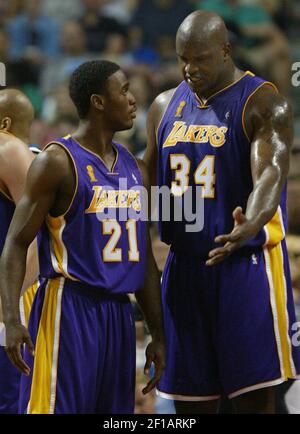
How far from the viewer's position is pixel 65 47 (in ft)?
31.2

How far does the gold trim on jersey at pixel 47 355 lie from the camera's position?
3809mm

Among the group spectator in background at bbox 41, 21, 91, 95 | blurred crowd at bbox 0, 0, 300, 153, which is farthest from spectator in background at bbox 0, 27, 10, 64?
spectator in background at bbox 41, 21, 91, 95

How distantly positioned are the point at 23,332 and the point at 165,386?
822mm

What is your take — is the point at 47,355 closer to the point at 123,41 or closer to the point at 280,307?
the point at 280,307

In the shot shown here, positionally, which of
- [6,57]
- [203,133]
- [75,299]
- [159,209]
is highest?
[6,57]

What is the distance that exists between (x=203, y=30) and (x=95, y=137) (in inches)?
24.8

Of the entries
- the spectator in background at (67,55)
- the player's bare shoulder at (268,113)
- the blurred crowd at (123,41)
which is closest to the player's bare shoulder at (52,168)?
the player's bare shoulder at (268,113)

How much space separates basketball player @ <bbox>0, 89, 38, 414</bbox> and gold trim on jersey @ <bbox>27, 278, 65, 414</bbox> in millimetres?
337

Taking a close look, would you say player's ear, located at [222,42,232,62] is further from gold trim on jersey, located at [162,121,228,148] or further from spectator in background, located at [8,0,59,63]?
spectator in background, located at [8,0,59,63]

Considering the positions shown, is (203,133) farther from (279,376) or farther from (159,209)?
(279,376)

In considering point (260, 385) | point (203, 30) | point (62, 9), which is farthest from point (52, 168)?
point (62, 9)

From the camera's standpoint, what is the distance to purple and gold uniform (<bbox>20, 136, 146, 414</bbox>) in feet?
12.6

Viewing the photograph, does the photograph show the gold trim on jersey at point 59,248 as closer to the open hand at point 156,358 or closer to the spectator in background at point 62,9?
the open hand at point 156,358

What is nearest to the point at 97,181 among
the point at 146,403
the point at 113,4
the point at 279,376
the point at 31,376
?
the point at 31,376
